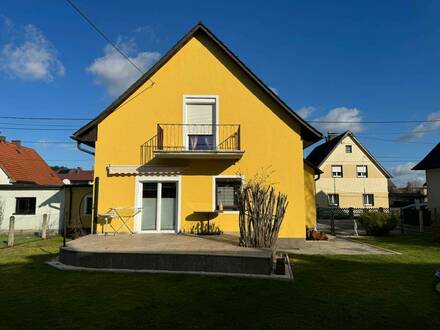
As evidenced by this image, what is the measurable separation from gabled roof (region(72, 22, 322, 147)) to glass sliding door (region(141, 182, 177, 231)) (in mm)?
2898

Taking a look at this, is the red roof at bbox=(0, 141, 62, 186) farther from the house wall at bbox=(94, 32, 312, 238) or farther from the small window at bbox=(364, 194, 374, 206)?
the small window at bbox=(364, 194, 374, 206)

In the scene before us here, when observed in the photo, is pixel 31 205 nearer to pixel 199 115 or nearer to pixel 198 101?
pixel 199 115

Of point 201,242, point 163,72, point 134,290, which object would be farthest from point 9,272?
point 163,72

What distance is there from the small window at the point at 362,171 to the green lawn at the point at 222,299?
1073 inches

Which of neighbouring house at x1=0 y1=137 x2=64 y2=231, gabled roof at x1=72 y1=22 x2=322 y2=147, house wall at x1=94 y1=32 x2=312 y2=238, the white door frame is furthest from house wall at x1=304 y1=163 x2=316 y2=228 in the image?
neighbouring house at x1=0 y1=137 x2=64 y2=231

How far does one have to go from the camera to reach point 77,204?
59.9 ft

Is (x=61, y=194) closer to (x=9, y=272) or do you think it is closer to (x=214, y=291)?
(x=9, y=272)

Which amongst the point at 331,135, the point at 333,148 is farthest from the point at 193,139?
the point at 331,135

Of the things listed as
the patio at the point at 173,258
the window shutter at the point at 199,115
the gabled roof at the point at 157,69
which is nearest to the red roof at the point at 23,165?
the gabled roof at the point at 157,69

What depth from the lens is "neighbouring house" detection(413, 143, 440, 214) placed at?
919 inches

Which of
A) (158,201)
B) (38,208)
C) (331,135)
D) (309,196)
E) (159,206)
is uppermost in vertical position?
(331,135)

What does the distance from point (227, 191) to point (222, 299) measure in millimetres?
7100

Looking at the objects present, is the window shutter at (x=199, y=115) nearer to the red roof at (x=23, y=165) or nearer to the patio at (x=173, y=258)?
the patio at (x=173, y=258)

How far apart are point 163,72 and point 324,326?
10789 millimetres
